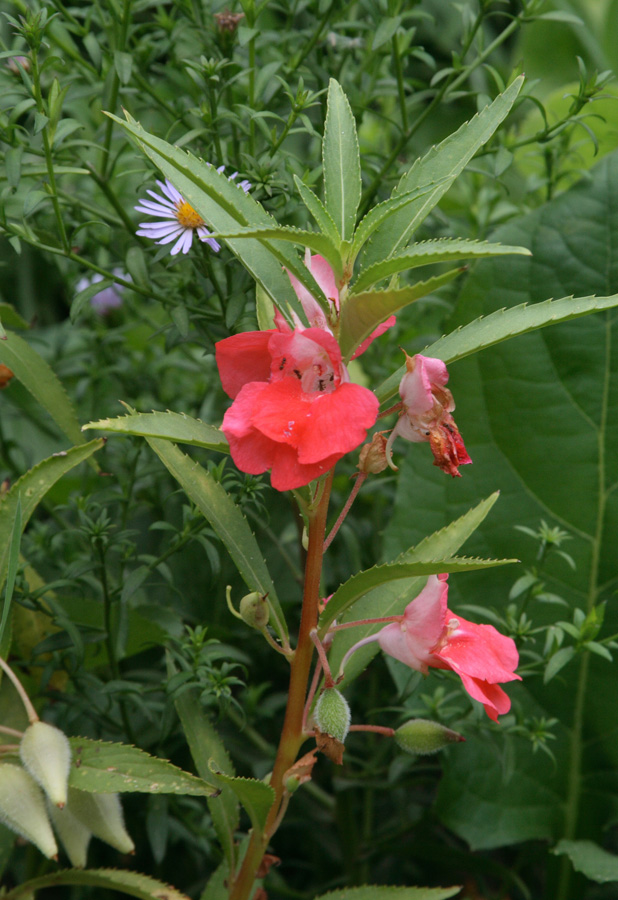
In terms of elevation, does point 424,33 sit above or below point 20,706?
above

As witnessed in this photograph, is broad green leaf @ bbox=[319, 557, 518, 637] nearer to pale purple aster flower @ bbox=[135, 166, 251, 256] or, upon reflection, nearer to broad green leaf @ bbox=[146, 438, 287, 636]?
broad green leaf @ bbox=[146, 438, 287, 636]

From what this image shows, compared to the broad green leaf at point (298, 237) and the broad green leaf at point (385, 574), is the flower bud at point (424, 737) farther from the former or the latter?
the broad green leaf at point (298, 237)

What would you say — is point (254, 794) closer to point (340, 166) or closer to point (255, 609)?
point (255, 609)

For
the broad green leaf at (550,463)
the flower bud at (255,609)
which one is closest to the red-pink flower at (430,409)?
the flower bud at (255,609)

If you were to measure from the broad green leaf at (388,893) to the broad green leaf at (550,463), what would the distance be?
24cm

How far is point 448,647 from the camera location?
21.1 inches

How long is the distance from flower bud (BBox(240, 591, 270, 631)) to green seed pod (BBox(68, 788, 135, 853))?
6.6 inches

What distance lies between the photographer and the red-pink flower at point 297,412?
0.46m

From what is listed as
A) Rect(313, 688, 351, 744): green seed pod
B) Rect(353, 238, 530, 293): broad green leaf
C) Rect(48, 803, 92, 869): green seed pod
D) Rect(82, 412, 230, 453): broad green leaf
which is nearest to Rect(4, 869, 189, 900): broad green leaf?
Rect(48, 803, 92, 869): green seed pod

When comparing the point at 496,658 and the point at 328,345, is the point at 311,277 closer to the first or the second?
the point at 328,345

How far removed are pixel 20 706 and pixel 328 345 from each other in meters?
0.40

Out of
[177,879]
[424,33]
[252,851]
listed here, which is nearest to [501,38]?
[252,851]

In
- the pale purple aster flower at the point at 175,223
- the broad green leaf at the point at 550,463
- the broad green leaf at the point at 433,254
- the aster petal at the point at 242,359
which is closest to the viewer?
the broad green leaf at the point at 433,254

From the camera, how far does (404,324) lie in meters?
1.02
